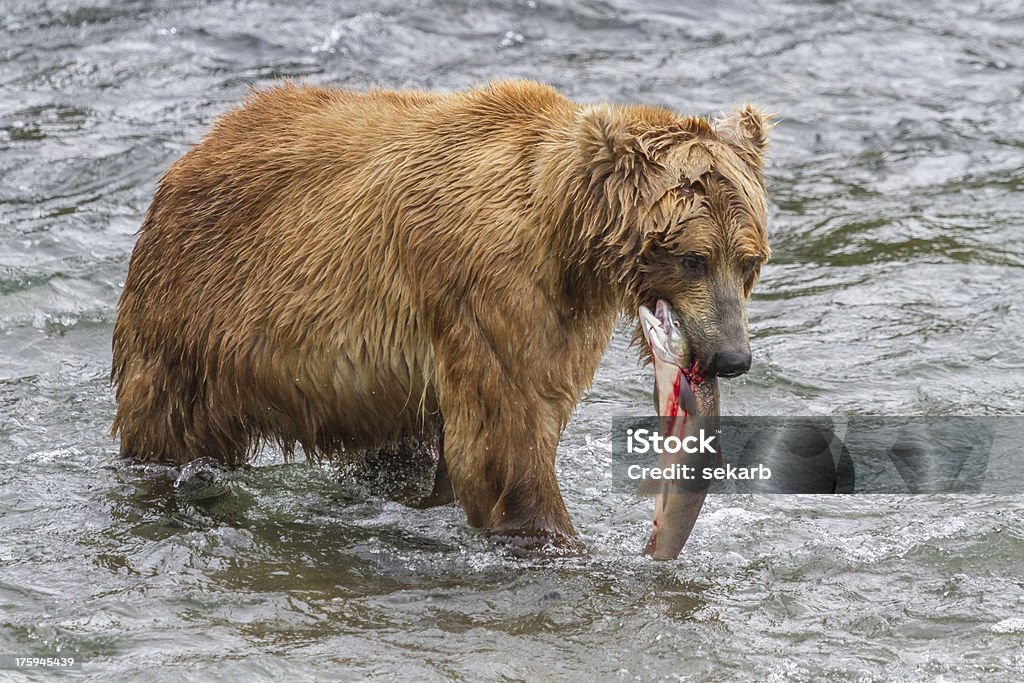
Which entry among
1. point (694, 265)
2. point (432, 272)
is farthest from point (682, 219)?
point (432, 272)

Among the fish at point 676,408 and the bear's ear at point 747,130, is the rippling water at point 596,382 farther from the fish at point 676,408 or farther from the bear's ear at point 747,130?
the bear's ear at point 747,130

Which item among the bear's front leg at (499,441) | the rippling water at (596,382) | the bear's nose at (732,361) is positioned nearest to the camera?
the bear's nose at (732,361)

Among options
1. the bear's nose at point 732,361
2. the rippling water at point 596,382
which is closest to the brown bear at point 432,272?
the bear's nose at point 732,361

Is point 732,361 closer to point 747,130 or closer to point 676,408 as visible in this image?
point 676,408

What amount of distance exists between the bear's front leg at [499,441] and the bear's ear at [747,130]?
112 cm

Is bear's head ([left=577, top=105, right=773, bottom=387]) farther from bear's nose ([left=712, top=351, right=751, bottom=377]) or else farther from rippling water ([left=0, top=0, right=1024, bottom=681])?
rippling water ([left=0, top=0, right=1024, bottom=681])

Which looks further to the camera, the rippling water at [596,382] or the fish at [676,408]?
the rippling water at [596,382]

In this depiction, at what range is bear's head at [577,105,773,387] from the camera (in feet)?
15.9

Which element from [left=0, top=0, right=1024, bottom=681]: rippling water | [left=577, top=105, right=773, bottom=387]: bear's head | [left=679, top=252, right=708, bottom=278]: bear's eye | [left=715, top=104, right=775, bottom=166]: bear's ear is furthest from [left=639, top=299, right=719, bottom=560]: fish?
[left=715, top=104, right=775, bottom=166]: bear's ear

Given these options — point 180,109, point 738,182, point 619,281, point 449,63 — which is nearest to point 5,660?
point 619,281

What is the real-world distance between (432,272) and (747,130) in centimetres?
128

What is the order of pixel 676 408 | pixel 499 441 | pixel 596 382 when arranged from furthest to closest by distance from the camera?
pixel 596 382, pixel 499 441, pixel 676 408

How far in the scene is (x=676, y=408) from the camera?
5.08 meters

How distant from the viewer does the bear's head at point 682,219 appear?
485 cm
